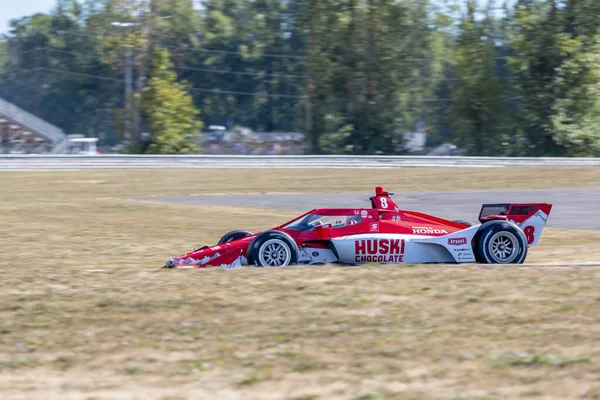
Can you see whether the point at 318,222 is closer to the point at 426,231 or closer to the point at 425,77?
the point at 426,231

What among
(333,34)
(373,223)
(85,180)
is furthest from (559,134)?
(373,223)

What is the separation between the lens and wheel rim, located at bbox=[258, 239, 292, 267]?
10.5 metres

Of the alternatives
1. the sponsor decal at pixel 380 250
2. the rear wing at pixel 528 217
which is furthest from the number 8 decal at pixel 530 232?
the sponsor decal at pixel 380 250

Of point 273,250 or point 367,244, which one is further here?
point 367,244

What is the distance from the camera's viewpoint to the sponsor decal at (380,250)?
1060cm

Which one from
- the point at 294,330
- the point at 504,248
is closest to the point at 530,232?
the point at 504,248

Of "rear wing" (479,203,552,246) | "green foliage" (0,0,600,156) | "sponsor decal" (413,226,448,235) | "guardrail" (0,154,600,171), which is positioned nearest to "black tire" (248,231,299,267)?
"sponsor decal" (413,226,448,235)

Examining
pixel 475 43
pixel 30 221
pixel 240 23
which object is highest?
pixel 240 23

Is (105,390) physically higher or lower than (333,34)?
lower

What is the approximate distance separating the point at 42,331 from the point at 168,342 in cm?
121

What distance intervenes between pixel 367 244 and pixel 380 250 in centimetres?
17

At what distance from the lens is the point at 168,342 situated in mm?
7000

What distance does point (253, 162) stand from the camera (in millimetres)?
34938

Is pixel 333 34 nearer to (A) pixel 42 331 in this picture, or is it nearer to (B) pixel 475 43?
(B) pixel 475 43
